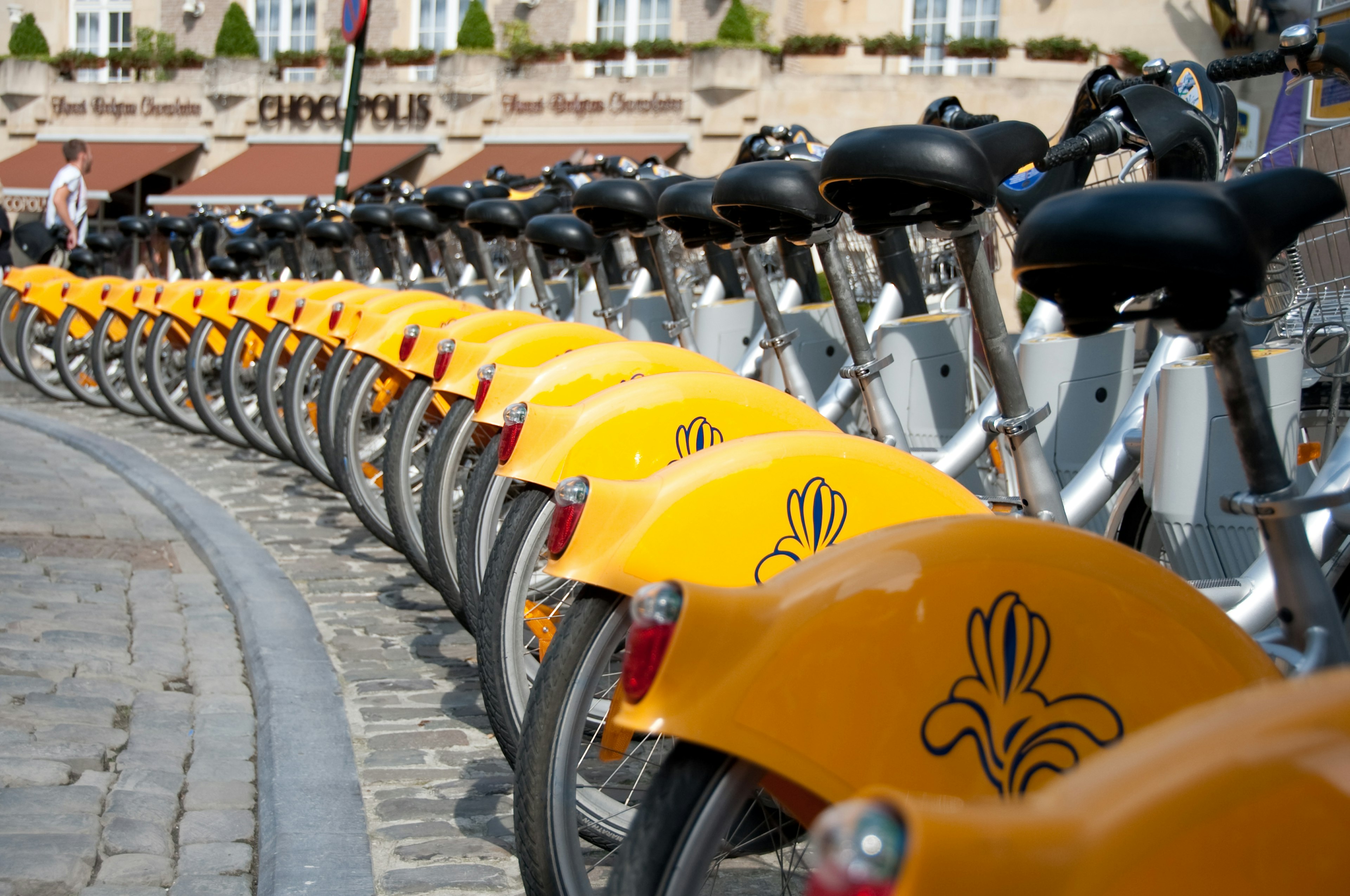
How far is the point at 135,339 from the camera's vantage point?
8539 mm

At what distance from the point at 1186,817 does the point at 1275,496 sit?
696mm

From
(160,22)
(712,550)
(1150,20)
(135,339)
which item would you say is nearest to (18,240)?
(135,339)

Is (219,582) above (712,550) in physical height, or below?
below

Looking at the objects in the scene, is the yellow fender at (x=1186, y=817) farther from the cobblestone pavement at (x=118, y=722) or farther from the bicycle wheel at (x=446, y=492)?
the bicycle wheel at (x=446, y=492)

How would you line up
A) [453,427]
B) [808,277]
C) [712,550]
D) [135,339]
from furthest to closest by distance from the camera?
[135,339] → [808,277] → [453,427] → [712,550]

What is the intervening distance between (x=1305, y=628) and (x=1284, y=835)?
69cm

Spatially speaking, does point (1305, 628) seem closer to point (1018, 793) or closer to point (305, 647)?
point (1018, 793)

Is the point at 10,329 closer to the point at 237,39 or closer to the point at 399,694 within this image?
the point at 399,694

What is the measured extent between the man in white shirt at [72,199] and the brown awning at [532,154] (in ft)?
32.3

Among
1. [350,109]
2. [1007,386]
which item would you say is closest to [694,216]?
[1007,386]

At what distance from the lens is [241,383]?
749 centimetres

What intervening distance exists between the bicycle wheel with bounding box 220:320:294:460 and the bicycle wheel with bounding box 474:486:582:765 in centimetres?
399

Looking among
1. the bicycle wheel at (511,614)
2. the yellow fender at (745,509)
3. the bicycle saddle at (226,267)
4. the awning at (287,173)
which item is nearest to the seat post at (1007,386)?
the yellow fender at (745,509)

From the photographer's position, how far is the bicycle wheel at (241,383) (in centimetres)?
684
